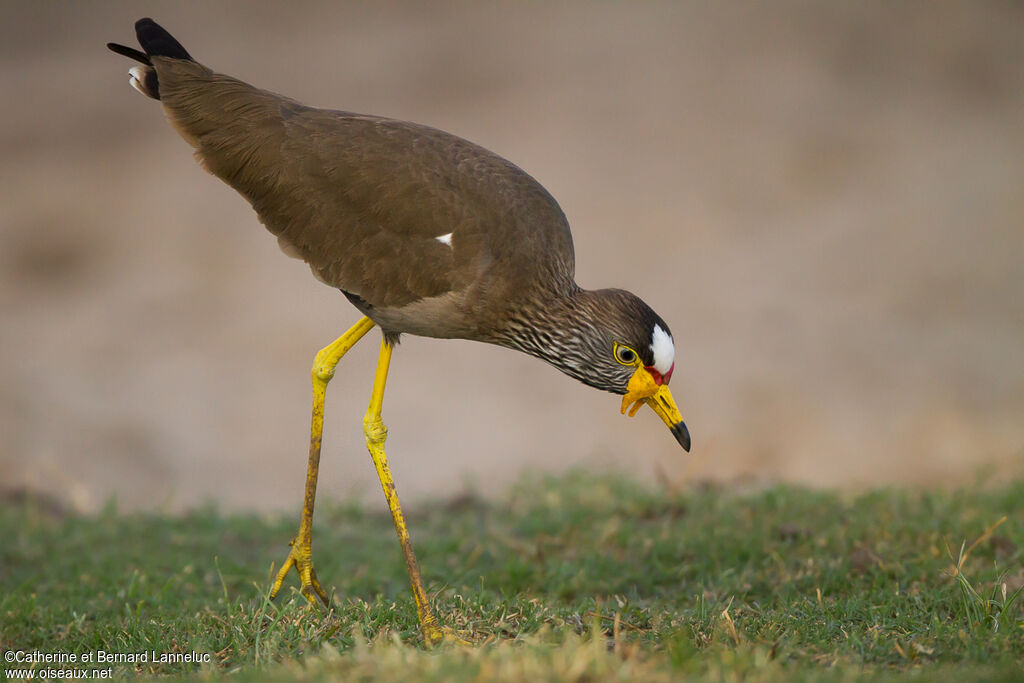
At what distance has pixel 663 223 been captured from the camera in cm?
1168

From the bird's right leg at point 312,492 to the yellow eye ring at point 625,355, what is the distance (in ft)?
3.85

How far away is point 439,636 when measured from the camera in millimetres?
3984

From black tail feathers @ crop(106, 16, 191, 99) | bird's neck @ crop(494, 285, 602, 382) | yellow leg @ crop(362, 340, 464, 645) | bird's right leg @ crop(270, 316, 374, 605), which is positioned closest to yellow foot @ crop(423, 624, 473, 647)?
yellow leg @ crop(362, 340, 464, 645)

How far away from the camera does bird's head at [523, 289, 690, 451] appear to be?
4578 millimetres

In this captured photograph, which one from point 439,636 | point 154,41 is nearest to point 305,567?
point 439,636

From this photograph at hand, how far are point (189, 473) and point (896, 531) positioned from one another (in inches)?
248

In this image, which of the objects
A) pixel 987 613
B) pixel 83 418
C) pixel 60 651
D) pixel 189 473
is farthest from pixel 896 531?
pixel 83 418

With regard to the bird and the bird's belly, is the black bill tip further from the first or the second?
the bird's belly

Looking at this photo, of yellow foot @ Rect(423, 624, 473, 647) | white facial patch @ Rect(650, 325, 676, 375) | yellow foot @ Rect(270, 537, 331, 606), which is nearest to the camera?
yellow foot @ Rect(423, 624, 473, 647)

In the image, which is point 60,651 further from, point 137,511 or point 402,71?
point 402,71

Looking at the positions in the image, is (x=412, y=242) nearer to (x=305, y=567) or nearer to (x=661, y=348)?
(x=661, y=348)

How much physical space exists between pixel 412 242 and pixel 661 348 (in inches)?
44.8

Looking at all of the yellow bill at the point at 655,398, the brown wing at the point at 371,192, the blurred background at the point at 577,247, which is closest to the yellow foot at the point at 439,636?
the yellow bill at the point at 655,398

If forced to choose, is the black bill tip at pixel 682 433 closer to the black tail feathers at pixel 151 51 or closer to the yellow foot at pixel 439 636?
the yellow foot at pixel 439 636
